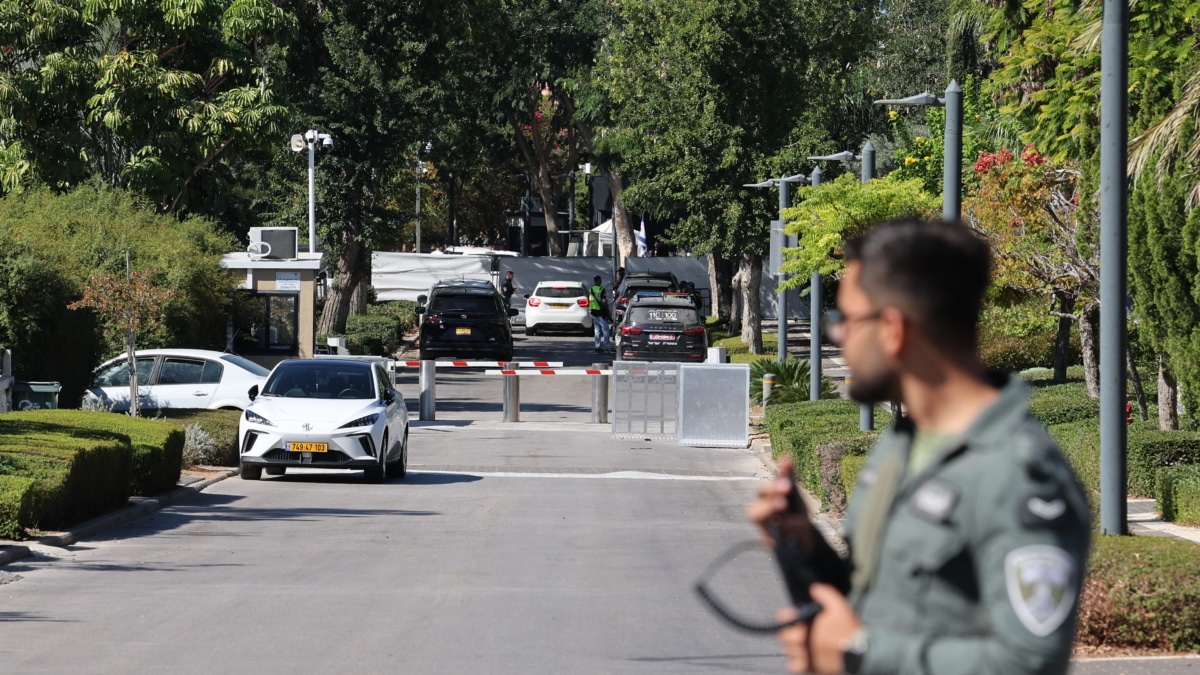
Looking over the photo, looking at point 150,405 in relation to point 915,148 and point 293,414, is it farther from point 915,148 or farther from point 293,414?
point 915,148

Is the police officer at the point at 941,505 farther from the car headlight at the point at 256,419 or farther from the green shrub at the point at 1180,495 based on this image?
the car headlight at the point at 256,419

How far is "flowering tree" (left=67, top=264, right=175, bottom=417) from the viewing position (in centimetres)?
2169

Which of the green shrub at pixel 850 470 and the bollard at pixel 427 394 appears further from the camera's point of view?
the bollard at pixel 427 394

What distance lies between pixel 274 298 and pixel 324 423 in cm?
1202

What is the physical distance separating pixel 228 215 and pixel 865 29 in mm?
19444

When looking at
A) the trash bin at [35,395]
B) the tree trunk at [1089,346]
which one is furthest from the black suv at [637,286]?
the trash bin at [35,395]

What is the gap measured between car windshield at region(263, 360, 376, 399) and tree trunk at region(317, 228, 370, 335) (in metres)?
22.5

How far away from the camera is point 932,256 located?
3018 mm

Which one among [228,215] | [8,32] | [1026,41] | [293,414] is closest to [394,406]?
[293,414]

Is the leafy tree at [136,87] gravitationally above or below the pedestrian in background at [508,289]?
above

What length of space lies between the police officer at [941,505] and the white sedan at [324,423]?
16390 millimetres

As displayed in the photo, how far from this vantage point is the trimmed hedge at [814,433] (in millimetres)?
17516

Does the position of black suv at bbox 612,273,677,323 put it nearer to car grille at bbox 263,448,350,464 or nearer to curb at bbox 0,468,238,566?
car grille at bbox 263,448,350,464

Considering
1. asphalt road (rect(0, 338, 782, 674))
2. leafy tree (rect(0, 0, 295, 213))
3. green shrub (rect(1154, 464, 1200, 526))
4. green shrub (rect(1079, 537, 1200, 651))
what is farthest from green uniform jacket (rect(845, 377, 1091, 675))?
leafy tree (rect(0, 0, 295, 213))
